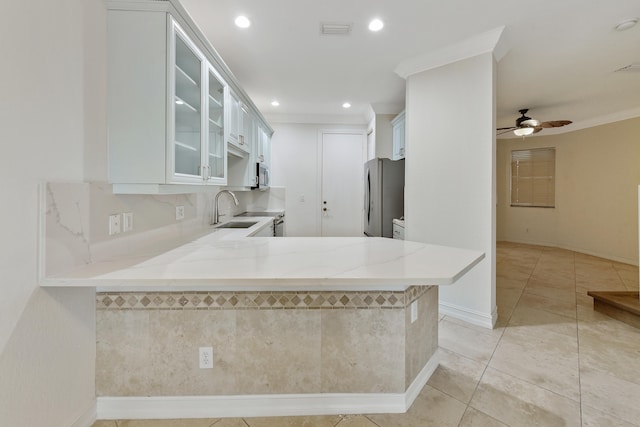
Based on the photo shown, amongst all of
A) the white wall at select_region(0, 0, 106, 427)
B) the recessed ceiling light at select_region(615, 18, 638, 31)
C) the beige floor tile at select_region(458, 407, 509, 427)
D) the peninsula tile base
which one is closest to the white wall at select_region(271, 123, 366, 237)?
the recessed ceiling light at select_region(615, 18, 638, 31)

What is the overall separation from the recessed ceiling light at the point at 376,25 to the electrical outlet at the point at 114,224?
7.57ft

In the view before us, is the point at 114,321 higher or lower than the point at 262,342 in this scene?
higher

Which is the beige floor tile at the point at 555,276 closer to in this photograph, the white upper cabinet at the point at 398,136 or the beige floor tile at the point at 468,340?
the beige floor tile at the point at 468,340

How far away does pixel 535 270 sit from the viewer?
4.52 metres

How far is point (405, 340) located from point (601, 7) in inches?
110

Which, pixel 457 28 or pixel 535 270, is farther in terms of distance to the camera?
pixel 535 270

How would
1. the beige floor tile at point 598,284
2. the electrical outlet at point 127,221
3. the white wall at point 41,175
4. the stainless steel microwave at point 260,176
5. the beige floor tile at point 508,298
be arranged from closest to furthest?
the white wall at point 41,175 → the electrical outlet at point 127,221 → the beige floor tile at point 508,298 → the beige floor tile at point 598,284 → the stainless steel microwave at point 260,176

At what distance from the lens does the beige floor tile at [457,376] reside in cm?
179

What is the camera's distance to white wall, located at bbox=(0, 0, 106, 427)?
3.64 feet

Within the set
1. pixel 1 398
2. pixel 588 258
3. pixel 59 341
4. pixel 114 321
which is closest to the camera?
pixel 1 398

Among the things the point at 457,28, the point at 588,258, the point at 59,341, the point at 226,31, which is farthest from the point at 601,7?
the point at 588,258

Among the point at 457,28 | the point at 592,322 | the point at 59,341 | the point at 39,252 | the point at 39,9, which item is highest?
the point at 457,28

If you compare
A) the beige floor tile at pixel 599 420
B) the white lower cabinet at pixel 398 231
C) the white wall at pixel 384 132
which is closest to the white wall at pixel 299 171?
the white wall at pixel 384 132

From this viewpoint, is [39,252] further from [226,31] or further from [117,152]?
[226,31]
